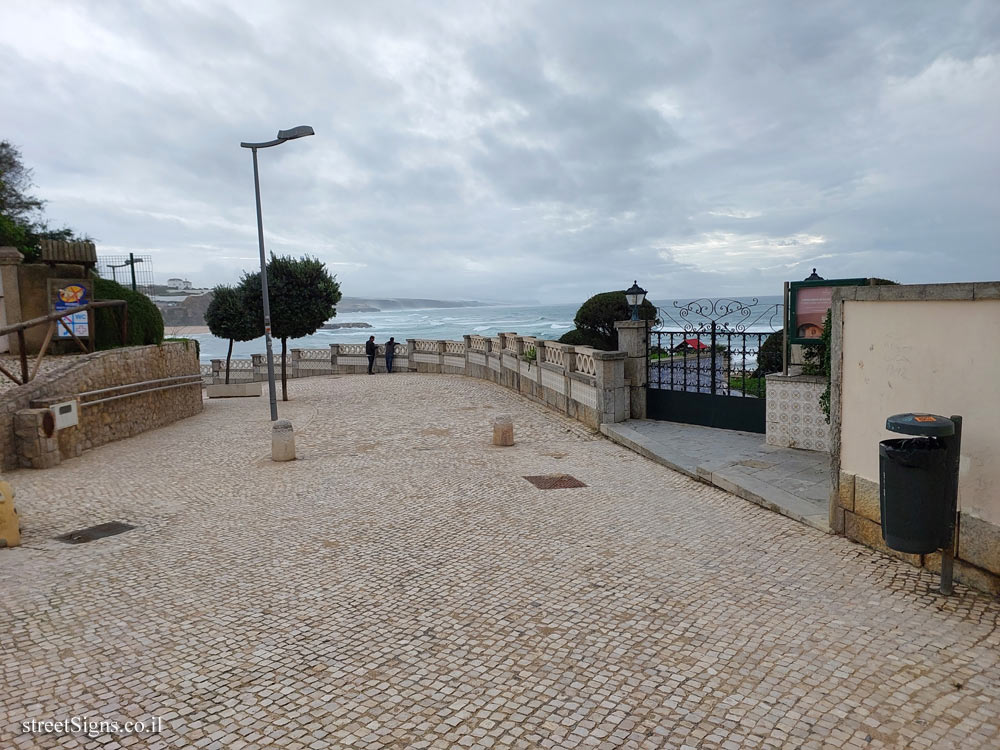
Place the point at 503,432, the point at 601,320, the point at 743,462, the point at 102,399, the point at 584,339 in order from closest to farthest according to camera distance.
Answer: the point at 743,462 < the point at 503,432 < the point at 102,399 < the point at 584,339 < the point at 601,320

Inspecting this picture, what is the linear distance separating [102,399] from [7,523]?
19.9 feet

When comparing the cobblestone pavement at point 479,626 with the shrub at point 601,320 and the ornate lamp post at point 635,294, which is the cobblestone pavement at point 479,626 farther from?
the shrub at point 601,320

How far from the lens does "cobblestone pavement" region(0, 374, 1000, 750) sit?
340 centimetres

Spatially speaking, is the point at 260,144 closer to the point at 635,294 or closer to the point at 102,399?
the point at 102,399

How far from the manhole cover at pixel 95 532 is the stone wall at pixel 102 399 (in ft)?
12.8

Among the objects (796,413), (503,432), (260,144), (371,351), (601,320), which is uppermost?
(260,144)

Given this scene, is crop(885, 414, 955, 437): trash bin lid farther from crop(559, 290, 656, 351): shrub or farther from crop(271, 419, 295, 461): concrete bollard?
crop(559, 290, 656, 351): shrub

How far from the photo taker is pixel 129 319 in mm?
14883

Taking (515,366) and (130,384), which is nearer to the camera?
(130,384)

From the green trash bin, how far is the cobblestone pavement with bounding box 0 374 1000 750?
0.48m

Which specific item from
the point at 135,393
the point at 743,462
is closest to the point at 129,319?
the point at 135,393

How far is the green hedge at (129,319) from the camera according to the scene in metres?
14.6

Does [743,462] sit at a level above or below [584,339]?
below

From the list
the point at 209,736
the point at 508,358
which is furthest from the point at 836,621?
the point at 508,358
